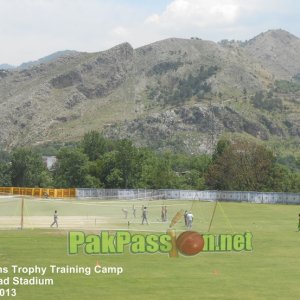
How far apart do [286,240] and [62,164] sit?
9686cm

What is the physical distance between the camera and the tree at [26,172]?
154 meters

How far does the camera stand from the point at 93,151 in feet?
498

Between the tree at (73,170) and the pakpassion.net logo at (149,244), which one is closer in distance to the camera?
the pakpassion.net logo at (149,244)

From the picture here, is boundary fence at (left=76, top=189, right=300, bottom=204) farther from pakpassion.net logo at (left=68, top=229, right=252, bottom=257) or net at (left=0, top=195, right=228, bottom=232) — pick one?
pakpassion.net logo at (left=68, top=229, right=252, bottom=257)

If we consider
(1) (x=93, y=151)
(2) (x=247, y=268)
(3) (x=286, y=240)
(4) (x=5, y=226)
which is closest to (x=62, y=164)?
(1) (x=93, y=151)

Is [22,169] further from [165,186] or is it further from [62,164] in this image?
[165,186]

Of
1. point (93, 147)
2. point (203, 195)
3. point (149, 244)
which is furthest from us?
point (93, 147)

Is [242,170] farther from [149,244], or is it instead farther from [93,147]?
[149,244]

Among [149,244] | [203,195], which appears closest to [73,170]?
[203,195]

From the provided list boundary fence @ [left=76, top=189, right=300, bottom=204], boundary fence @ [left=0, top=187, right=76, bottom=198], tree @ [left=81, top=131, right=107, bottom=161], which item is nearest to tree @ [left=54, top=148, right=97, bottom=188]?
tree @ [left=81, top=131, right=107, bottom=161]

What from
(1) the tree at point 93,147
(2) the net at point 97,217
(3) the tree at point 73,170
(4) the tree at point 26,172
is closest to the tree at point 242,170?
(3) the tree at point 73,170

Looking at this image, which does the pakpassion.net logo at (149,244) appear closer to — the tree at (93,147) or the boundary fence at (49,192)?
the boundary fence at (49,192)

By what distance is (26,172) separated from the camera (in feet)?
512

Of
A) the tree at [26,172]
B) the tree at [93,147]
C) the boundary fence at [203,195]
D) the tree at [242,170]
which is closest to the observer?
the boundary fence at [203,195]
